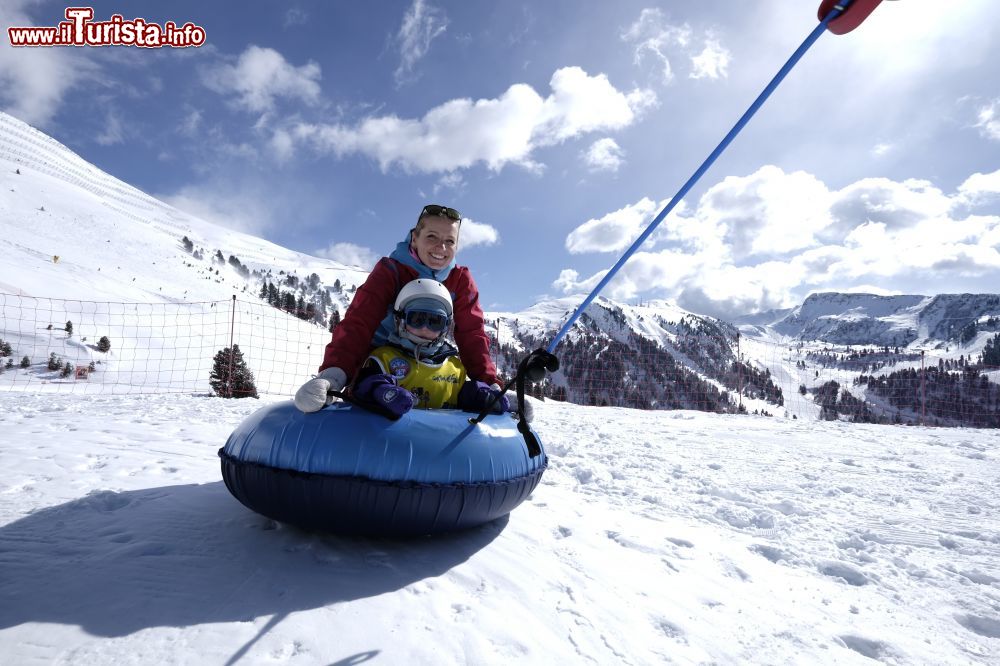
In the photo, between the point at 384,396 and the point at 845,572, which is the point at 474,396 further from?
the point at 845,572

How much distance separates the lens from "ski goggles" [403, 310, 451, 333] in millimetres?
2936

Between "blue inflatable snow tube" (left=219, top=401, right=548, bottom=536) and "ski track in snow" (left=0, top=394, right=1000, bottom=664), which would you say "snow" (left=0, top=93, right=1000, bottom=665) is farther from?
"blue inflatable snow tube" (left=219, top=401, right=548, bottom=536)

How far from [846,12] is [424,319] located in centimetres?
247

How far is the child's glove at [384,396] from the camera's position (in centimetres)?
228

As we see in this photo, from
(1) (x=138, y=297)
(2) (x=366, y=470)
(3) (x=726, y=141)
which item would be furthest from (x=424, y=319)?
(1) (x=138, y=297)

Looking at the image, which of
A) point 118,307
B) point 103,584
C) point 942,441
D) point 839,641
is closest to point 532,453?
point 839,641

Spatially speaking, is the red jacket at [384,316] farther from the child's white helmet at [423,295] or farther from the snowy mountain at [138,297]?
the snowy mountain at [138,297]

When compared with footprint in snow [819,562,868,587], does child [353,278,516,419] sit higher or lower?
higher

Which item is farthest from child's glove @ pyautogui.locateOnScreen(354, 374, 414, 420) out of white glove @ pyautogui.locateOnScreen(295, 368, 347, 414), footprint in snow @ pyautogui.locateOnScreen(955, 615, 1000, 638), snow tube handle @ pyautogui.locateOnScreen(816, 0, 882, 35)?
footprint in snow @ pyautogui.locateOnScreen(955, 615, 1000, 638)

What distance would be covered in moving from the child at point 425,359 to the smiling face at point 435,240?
29 cm

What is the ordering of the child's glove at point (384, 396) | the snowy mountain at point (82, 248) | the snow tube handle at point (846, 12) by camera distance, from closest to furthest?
the snow tube handle at point (846, 12) → the child's glove at point (384, 396) → the snowy mountain at point (82, 248)

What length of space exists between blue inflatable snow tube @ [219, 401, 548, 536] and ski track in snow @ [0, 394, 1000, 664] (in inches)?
8.8

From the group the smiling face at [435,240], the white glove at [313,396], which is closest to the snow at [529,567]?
the white glove at [313,396]

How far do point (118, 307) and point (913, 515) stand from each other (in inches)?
1363
